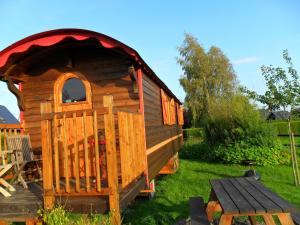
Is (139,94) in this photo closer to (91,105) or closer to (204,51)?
(91,105)

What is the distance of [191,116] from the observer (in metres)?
30.4

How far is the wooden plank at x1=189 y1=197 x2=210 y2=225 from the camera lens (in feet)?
13.6

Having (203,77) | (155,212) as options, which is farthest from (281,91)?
(203,77)

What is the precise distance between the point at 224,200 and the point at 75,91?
4219 millimetres

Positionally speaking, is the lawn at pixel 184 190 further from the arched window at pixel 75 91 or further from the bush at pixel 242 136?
the arched window at pixel 75 91

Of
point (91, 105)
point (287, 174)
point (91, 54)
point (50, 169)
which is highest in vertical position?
point (91, 54)

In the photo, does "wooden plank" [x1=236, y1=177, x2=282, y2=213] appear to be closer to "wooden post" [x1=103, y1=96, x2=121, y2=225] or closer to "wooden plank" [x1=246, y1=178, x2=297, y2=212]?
"wooden plank" [x1=246, y1=178, x2=297, y2=212]

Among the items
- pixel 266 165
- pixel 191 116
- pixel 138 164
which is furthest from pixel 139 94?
pixel 191 116

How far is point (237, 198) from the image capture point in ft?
12.4

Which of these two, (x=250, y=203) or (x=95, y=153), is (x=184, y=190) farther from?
(x=95, y=153)

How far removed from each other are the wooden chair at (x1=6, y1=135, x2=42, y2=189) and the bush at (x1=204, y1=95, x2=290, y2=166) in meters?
10.8

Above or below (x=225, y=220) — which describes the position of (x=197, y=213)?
below

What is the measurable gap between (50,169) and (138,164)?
1.63 meters

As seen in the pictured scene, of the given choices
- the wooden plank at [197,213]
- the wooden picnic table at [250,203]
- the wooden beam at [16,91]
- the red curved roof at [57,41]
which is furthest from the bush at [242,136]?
the wooden beam at [16,91]
